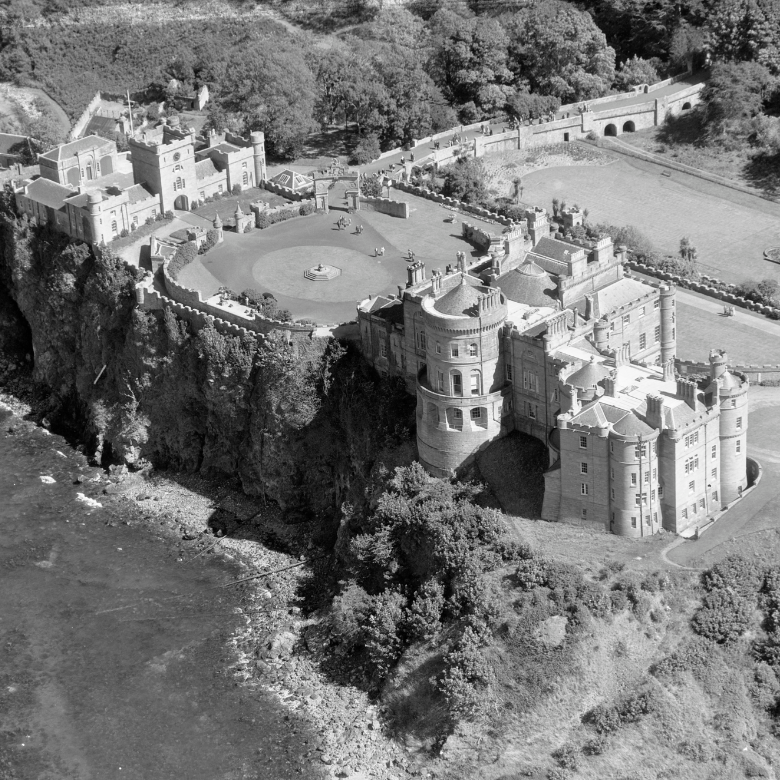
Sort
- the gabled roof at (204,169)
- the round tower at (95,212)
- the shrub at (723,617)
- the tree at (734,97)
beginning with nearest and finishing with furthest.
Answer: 1. the shrub at (723,617)
2. the round tower at (95,212)
3. the gabled roof at (204,169)
4. the tree at (734,97)

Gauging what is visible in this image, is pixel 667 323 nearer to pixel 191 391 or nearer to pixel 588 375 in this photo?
pixel 588 375

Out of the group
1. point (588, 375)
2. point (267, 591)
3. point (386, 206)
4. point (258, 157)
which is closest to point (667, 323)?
point (588, 375)

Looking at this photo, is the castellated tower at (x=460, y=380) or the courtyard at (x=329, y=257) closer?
the castellated tower at (x=460, y=380)

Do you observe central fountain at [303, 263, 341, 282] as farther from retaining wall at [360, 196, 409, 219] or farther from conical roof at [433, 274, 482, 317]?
conical roof at [433, 274, 482, 317]

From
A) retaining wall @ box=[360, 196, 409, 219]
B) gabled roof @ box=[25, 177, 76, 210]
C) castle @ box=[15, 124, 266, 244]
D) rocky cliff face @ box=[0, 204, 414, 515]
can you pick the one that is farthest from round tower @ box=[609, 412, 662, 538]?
gabled roof @ box=[25, 177, 76, 210]

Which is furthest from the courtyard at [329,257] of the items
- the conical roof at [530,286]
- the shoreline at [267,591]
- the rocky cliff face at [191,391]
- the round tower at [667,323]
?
the round tower at [667,323]

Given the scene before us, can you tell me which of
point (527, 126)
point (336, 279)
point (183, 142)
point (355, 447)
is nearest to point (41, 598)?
point (355, 447)

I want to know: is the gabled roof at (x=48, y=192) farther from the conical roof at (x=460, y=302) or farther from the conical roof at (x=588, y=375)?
the conical roof at (x=588, y=375)
